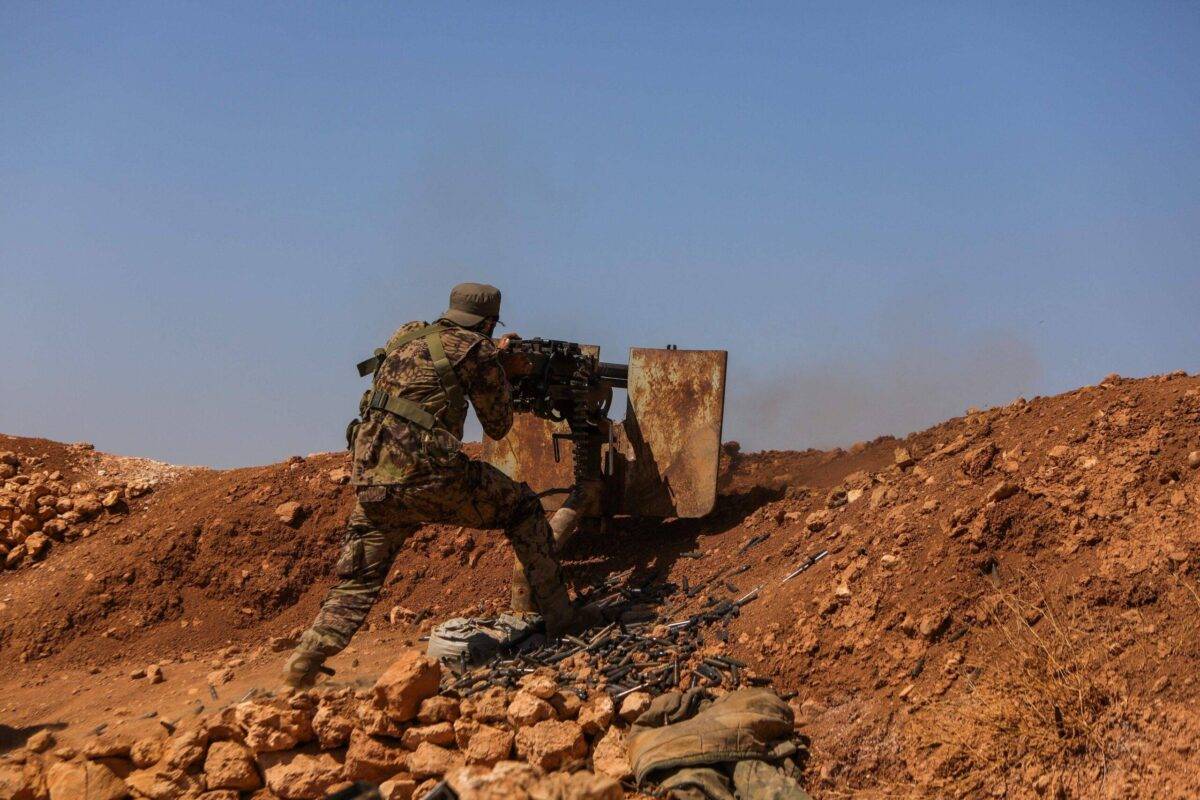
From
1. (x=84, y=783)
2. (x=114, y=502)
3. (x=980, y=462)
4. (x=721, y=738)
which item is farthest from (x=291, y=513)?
(x=980, y=462)

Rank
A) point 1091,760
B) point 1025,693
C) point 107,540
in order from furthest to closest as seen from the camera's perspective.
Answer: point 107,540 < point 1025,693 < point 1091,760

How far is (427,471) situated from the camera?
6305 millimetres

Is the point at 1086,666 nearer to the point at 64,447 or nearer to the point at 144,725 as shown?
the point at 144,725

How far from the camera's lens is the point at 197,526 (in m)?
9.04

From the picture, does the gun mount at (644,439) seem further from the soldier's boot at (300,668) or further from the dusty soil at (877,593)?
the soldier's boot at (300,668)

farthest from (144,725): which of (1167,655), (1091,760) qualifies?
(1167,655)

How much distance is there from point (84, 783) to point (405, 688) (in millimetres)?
1755

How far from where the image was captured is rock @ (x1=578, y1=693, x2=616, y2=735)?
5.50m

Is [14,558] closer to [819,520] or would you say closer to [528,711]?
[528,711]

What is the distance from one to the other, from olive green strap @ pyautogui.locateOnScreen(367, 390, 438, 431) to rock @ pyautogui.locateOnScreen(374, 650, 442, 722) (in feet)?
4.58

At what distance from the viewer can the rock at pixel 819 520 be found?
7.29 m

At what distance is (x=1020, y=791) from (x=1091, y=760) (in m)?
0.33

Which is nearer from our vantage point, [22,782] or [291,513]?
[22,782]

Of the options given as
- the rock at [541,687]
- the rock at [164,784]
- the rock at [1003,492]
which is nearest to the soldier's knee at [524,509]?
the rock at [541,687]
